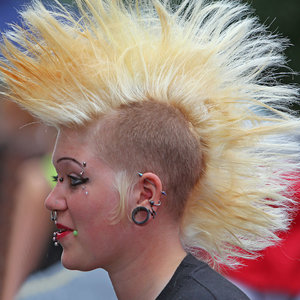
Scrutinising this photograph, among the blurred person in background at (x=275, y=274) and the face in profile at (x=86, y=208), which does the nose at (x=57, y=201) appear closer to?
the face in profile at (x=86, y=208)

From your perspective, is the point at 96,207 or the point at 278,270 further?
the point at 278,270

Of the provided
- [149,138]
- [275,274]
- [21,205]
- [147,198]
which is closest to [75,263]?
[147,198]

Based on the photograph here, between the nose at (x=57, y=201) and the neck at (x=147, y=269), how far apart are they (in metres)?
0.30

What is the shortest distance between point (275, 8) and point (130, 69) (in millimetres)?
3254

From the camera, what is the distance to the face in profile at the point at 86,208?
2.17m

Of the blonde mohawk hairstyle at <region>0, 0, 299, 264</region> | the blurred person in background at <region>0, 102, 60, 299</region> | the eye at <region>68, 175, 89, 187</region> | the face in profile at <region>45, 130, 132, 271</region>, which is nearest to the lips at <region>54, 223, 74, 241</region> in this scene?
the face in profile at <region>45, 130, 132, 271</region>

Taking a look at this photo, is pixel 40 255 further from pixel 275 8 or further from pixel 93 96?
pixel 275 8

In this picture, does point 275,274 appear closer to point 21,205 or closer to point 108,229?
point 21,205

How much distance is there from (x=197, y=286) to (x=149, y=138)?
54 centimetres

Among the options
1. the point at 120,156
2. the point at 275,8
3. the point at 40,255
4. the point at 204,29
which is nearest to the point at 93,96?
the point at 120,156

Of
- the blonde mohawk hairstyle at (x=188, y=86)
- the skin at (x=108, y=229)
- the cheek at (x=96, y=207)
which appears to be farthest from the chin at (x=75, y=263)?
the blonde mohawk hairstyle at (x=188, y=86)

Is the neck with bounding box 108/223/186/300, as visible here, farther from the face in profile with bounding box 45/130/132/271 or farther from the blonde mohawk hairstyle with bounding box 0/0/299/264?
the blonde mohawk hairstyle with bounding box 0/0/299/264

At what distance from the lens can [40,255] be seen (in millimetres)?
3410

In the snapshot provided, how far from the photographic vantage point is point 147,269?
222 cm
